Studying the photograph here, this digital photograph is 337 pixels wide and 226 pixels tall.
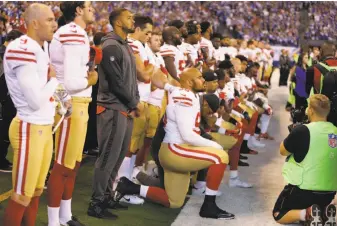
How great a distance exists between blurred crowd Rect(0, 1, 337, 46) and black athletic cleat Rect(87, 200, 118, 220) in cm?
1741

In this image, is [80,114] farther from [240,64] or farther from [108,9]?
[108,9]

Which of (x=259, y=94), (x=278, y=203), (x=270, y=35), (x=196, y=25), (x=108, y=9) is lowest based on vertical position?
(x=270, y=35)

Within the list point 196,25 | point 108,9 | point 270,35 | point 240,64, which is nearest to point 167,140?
point 196,25

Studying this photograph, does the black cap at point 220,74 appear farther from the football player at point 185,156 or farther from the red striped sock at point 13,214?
the red striped sock at point 13,214

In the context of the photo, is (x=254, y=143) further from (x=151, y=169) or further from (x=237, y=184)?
(x=151, y=169)

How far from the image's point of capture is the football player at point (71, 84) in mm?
4020

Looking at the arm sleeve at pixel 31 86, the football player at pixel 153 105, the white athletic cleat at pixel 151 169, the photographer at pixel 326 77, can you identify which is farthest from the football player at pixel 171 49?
the arm sleeve at pixel 31 86

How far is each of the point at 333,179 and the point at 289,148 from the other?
41cm

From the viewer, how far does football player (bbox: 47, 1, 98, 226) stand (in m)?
4.02

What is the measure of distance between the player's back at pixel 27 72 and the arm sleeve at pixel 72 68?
41cm

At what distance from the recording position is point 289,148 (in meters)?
4.73

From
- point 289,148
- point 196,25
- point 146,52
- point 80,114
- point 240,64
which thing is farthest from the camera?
point 240,64

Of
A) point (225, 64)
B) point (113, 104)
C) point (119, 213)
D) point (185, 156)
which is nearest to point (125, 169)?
point (119, 213)

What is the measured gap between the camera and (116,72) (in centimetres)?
467
